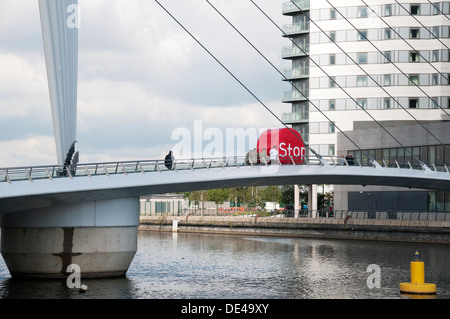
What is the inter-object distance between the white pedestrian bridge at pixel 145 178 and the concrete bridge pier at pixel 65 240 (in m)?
0.60

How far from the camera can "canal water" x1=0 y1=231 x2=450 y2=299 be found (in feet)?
115

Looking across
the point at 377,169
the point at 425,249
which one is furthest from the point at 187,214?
the point at 377,169

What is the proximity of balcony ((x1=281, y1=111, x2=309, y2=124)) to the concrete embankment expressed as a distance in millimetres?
13215

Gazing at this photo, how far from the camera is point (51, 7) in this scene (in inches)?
1531

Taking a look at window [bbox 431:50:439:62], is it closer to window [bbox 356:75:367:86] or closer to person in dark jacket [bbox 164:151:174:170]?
window [bbox 356:75:367:86]

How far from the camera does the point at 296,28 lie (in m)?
101

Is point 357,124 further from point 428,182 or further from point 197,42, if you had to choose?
point 197,42

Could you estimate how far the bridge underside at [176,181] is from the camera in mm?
36281

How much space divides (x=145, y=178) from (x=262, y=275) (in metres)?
7.63

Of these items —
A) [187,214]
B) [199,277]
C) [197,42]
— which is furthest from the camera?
[187,214]

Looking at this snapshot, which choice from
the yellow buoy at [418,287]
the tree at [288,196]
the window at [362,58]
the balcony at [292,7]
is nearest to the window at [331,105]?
the window at [362,58]

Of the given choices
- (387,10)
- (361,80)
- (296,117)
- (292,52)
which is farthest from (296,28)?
(387,10)

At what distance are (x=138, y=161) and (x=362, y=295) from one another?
11.9m

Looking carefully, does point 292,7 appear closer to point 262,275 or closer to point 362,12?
point 362,12
